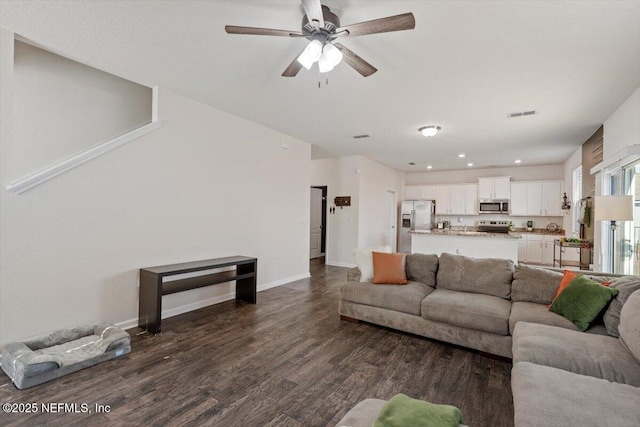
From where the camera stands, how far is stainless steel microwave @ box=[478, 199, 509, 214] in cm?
809

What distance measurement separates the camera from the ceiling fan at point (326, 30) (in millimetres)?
1805

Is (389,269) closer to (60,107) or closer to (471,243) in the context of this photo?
(471,243)

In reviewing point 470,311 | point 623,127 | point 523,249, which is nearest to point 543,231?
point 523,249

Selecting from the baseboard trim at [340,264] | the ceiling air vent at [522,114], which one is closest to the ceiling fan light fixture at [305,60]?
the ceiling air vent at [522,114]

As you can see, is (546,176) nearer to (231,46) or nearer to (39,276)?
(231,46)

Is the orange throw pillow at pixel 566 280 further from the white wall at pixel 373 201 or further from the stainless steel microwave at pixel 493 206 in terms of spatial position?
the stainless steel microwave at pixel 493 206

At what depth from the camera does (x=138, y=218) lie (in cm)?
334

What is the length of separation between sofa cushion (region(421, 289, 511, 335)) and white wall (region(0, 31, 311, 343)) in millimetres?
2858

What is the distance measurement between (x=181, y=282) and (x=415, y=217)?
708 centimetres

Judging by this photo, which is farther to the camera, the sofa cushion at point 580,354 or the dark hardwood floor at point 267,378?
the dark hardwood floor at point 267,378

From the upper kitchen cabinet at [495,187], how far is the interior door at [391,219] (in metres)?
2.42

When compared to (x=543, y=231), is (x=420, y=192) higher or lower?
higher

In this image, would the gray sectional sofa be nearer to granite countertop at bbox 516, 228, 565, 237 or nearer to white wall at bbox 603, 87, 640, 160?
white wall at bbox 603, 87, 640, 160

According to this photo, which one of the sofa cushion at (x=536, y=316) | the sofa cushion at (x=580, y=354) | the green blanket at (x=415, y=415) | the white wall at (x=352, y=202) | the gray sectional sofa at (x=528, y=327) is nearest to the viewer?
the green blanket at (x=415, y=415)
